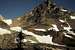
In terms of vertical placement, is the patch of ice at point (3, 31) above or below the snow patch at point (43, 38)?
above

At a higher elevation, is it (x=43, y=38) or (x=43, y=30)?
(x=43, y=30)

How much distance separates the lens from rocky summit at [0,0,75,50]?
56.3 m

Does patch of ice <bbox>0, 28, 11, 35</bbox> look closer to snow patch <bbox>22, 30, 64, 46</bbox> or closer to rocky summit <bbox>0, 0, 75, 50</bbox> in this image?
rocky summit <bbox>0, 0, 75, 50</bbox>

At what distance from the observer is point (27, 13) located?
87188 mm

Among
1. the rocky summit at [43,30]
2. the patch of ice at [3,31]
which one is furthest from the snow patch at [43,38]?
the patch of ice at [3,31]

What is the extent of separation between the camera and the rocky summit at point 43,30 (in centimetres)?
5634

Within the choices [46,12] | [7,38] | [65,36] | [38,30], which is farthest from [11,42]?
[46,12]

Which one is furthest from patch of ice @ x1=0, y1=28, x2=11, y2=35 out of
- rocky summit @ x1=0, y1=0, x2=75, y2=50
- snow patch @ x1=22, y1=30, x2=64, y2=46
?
snow patch @ x1=22, y1=30, x2=64, y2=46

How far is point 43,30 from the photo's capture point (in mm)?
67938

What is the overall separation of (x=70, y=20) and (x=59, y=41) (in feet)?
42.5

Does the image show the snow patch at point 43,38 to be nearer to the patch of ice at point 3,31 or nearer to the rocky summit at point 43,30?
the rocky summit at point 43,30

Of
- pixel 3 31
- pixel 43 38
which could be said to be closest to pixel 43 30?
pixel 43 38

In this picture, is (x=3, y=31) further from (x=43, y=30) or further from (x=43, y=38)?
(x=43, y=30)

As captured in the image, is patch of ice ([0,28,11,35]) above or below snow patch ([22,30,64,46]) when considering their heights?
above
